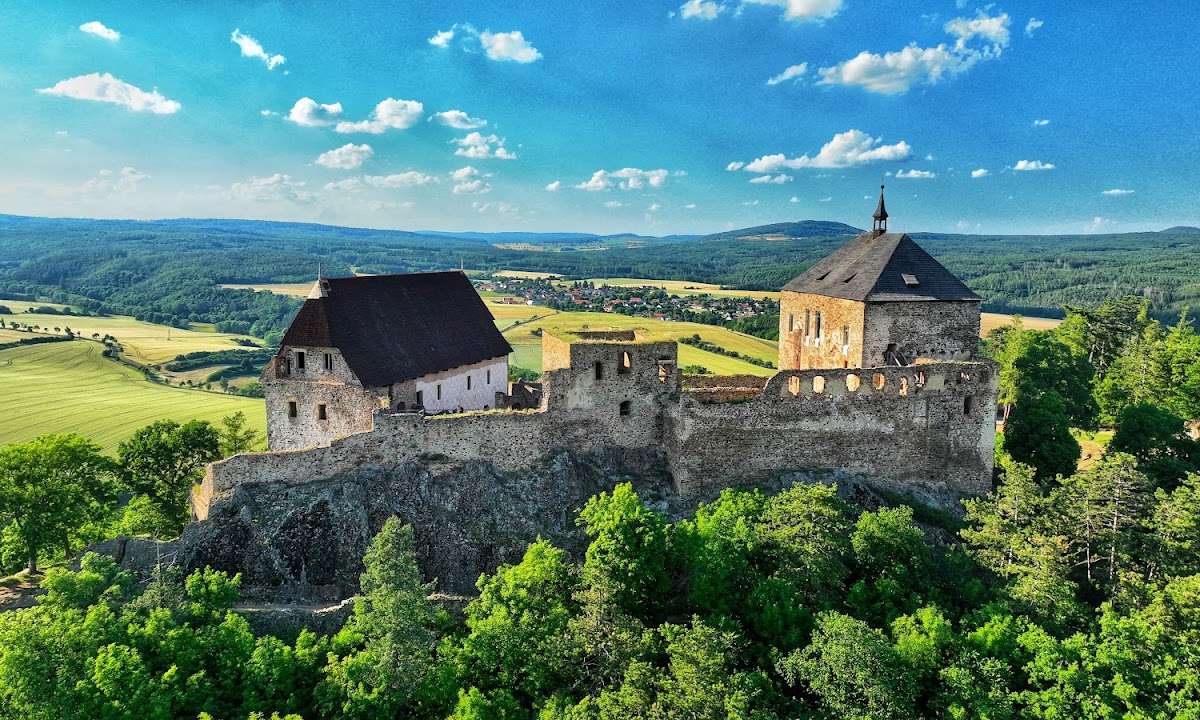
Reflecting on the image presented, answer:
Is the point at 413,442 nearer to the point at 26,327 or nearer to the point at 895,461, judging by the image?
the point at 895,461

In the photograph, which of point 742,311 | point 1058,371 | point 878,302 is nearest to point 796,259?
point 742,311

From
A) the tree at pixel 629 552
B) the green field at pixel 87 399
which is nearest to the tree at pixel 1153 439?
the tree at pixel 629 552

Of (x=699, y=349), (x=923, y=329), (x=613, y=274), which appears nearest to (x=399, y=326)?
(x=923, y=329)

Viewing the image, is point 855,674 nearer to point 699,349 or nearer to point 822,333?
point 822,333

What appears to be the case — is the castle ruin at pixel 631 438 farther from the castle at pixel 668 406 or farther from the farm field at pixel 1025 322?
the farm field at pixel 1025 322

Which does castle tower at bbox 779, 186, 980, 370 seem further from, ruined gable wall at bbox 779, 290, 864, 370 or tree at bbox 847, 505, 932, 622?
tree at bbox 847, 505, 932, 622
